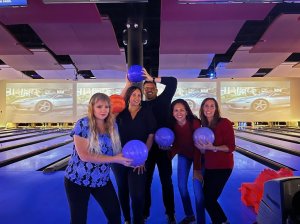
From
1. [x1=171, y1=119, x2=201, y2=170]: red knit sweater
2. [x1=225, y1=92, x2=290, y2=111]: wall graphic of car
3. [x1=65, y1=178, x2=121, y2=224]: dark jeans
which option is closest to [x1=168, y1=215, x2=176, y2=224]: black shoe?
[x1=171, y1=119, x2=201, y2=170]: red knit sweater

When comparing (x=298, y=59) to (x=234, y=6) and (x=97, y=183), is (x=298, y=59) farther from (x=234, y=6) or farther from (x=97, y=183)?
(x=97, y=183)

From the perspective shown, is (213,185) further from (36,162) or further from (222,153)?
(36,162)

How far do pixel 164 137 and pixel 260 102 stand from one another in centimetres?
1233

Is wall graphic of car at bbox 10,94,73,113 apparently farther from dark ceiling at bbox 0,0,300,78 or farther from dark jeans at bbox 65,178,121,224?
dark jeans at bbox 65,178,121,224

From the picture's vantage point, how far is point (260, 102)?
43.4 feet

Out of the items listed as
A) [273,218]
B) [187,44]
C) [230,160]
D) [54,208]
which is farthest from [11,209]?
[187,44]

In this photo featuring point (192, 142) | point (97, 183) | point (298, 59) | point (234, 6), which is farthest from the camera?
point (298, 59)

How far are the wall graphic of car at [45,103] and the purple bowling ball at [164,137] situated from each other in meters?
11.6

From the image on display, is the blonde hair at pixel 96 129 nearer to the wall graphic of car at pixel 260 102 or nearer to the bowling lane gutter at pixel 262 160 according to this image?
the bowling lane gutter at pixel 262 160

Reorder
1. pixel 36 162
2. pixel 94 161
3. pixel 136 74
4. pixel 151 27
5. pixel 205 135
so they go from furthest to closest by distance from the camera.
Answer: pixel 151 27
pixel 36 162
pixel 136 74
pixel 205 135
pixel 94 161

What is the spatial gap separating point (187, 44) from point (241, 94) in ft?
23.7

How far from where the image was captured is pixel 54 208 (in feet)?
8.50

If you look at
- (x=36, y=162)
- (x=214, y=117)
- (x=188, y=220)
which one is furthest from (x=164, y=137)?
(x=36, y=162)

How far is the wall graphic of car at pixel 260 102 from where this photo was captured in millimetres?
13188
